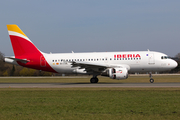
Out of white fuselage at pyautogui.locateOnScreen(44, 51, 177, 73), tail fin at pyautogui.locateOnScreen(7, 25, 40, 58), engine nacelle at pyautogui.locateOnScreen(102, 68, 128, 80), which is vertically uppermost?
tail fin at pyautogui.locateOnScreen(7, 25, 40, 58)

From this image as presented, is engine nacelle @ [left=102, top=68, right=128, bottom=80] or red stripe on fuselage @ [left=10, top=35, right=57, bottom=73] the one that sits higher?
red stripe on fuselage @ [left=10, top=35, right=57, bottom=73]

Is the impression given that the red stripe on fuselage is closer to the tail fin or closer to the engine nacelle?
the tail fin

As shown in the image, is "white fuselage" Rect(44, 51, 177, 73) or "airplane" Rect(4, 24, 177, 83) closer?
"airplane" Rect(4, 24, 177, 83)

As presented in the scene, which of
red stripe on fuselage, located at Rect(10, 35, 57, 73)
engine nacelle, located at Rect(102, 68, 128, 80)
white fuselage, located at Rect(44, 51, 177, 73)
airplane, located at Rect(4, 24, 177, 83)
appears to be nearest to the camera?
engine nacelle, located at Rect(102, 68, 128, 80)

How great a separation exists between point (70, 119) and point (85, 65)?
21700 millimetres

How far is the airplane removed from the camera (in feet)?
102

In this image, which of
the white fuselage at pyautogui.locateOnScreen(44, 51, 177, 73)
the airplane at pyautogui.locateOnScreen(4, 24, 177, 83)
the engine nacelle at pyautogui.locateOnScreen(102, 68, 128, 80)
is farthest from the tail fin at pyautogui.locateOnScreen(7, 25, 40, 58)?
the engine nacelle at pyautogui.locateOnScreen(102, 68, 128, 80)

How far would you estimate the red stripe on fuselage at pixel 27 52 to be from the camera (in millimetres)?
34094

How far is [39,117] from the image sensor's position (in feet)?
30.0

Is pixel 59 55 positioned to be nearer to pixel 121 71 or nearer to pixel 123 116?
pixel 121 71

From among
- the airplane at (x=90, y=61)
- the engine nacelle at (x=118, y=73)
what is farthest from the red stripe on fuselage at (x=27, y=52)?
the engine nacelle at (x=118, y=73)

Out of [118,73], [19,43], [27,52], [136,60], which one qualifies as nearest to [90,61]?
[118,73]

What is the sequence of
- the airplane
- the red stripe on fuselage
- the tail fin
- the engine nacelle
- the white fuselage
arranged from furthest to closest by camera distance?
1. the tail fin
2. the red stripe on fuselage
3. the white fuselage
4. the airplane
5. the engine nacelle

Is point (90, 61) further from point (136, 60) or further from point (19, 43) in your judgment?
point (19, 43)
